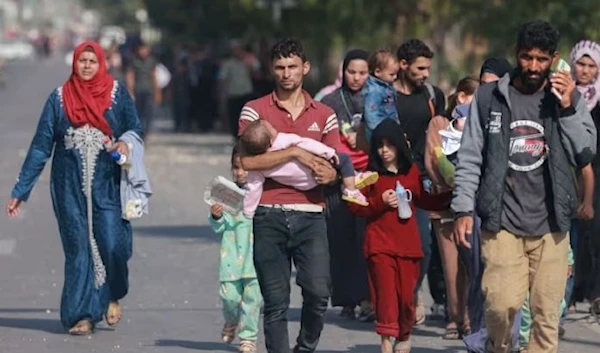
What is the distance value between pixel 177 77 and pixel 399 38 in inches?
392

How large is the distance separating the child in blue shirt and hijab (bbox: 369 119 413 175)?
3.40 ft

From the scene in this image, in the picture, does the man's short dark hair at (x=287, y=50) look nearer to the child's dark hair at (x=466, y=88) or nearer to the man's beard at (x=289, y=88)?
the man's beard at (x=289, y=88)

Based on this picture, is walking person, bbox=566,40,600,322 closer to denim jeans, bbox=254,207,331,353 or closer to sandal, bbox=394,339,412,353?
sandal, bbox=394,339,412,353

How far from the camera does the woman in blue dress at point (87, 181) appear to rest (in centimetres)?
1090

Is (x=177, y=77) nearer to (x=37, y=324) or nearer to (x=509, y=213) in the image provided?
(x=37, y=324)

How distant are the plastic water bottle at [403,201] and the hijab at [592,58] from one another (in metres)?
1.69

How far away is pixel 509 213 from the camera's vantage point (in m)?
8.17

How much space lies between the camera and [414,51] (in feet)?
36.7

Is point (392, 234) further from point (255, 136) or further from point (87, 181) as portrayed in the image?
point (87, 181)

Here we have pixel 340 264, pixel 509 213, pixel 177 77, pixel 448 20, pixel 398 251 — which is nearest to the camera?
pixel 509 213

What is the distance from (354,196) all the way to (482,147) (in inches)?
40.6

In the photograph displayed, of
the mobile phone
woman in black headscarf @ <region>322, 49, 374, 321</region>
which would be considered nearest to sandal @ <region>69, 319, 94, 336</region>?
woman in black headscarf @ <region>322, 49, 374, 321</region>

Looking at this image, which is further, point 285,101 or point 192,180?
point 192,180

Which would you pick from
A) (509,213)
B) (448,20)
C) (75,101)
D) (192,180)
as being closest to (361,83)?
(75,101)
